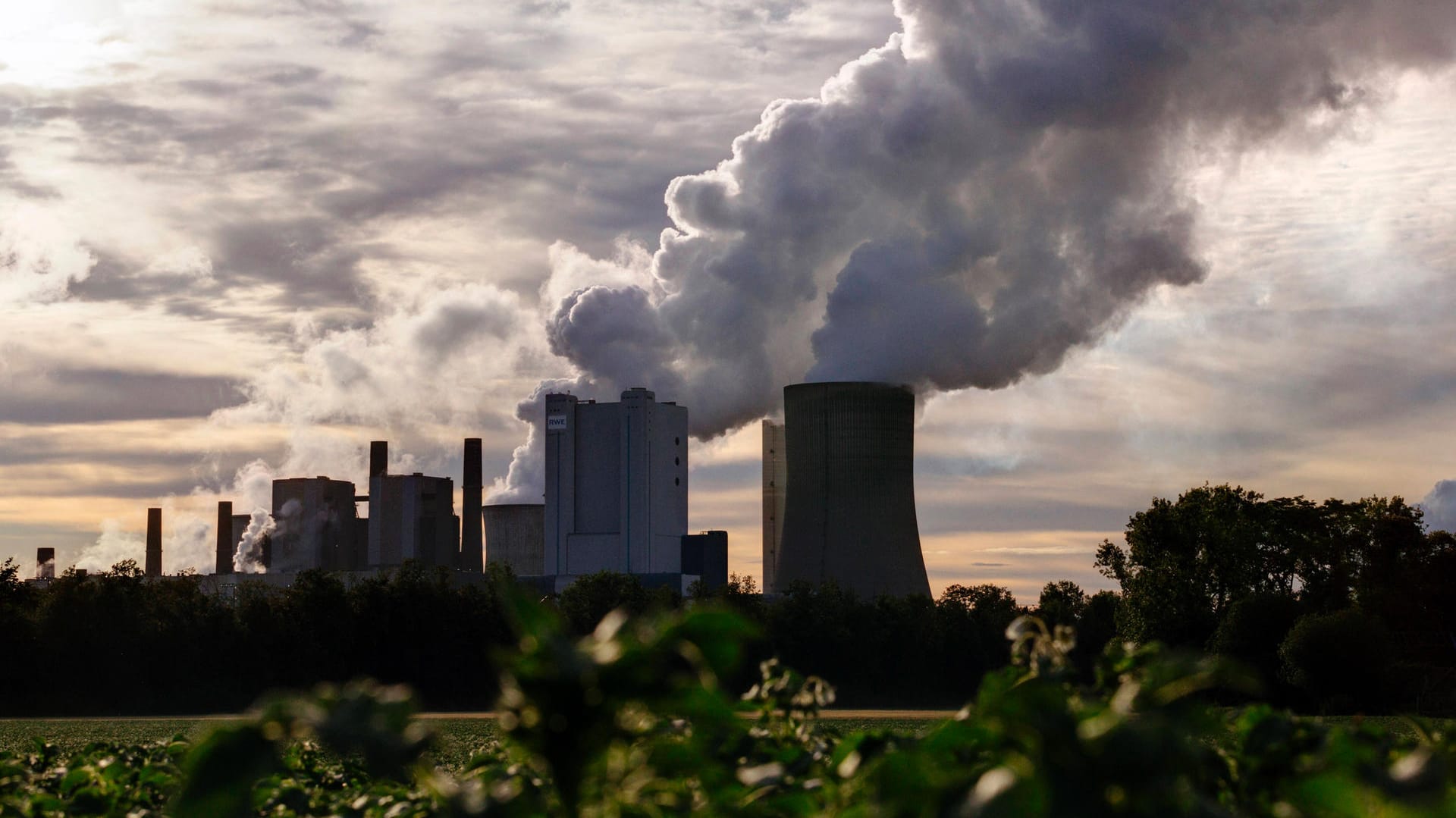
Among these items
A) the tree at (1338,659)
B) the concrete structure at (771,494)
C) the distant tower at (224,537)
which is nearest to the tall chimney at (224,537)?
the distant tower at (224,537)

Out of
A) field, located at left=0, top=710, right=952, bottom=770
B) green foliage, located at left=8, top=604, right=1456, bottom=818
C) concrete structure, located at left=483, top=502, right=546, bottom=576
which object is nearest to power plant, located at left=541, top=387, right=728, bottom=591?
concrete structure, located at left=483, top=502, right=546, bottom=576

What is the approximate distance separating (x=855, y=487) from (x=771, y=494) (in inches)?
971

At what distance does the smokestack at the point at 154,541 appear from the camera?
91188 millimetres

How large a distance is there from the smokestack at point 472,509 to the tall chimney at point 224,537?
18.1 meters

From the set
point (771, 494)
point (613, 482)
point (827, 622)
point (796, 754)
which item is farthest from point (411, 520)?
point (796, 754)

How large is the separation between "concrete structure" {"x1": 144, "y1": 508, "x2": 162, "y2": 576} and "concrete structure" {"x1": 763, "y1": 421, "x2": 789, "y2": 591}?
40331 mm

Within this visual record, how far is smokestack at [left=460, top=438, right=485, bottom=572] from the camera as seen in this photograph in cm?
7962

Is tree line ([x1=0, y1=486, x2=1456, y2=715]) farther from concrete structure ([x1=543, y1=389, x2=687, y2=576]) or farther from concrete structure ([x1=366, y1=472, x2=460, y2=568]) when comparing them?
concrete structure ([x1=366, y1=472, x2=460, y2=568])

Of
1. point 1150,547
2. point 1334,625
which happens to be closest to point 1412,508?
point 1150,547

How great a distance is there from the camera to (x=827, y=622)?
47938mm

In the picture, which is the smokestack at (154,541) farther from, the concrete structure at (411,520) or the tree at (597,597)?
the tree at (597,597)

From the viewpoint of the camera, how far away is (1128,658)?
2.16 meters

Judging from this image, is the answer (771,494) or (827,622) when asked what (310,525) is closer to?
(771,494)

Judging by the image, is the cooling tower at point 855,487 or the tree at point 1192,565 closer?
the tree at point 1192,565
